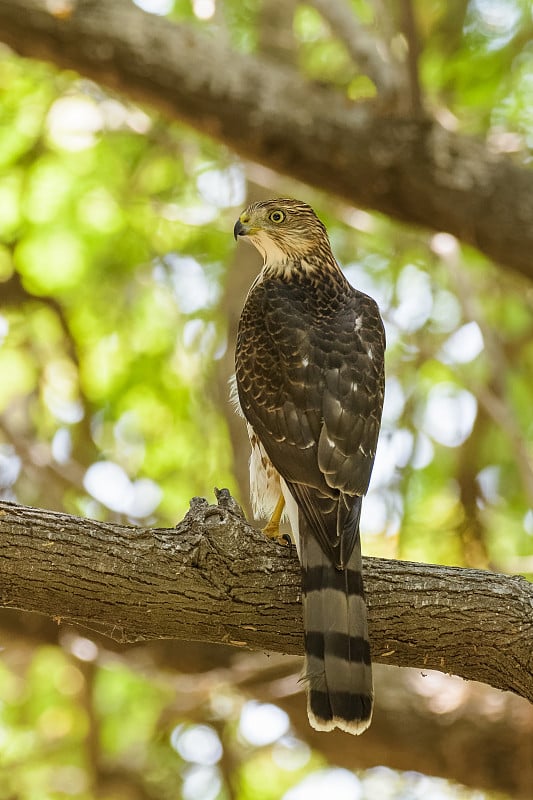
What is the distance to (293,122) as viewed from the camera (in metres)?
6.75

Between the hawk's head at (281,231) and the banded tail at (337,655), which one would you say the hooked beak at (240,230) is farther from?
the banded tail at (337,655)

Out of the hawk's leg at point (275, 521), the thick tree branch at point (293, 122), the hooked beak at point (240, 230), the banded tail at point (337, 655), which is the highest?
the thick tree branch at point (293, 122)

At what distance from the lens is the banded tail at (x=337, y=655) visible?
371 centimetres

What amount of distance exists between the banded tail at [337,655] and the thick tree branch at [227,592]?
0.42 feet

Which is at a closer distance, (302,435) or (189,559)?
(189,559)

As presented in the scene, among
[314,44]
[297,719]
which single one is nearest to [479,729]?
[297,719]

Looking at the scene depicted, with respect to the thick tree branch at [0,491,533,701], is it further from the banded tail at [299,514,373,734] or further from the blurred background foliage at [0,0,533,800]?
the blurred background foliage at [0,0,533,800]

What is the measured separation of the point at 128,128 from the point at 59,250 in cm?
109

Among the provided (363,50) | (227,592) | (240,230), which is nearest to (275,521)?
(227,592)

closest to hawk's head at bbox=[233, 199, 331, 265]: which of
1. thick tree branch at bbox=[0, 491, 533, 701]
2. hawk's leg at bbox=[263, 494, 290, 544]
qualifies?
hawk's leg at bbox=[263, 494, 290, 544]

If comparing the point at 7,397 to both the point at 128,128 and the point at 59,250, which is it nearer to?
the point at 59,250

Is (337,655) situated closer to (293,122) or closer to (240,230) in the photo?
(240,230)

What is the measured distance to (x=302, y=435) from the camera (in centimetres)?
427

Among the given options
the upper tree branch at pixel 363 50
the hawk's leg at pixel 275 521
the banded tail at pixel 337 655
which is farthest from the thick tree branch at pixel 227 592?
the upper tree branch at pixel 363 50
